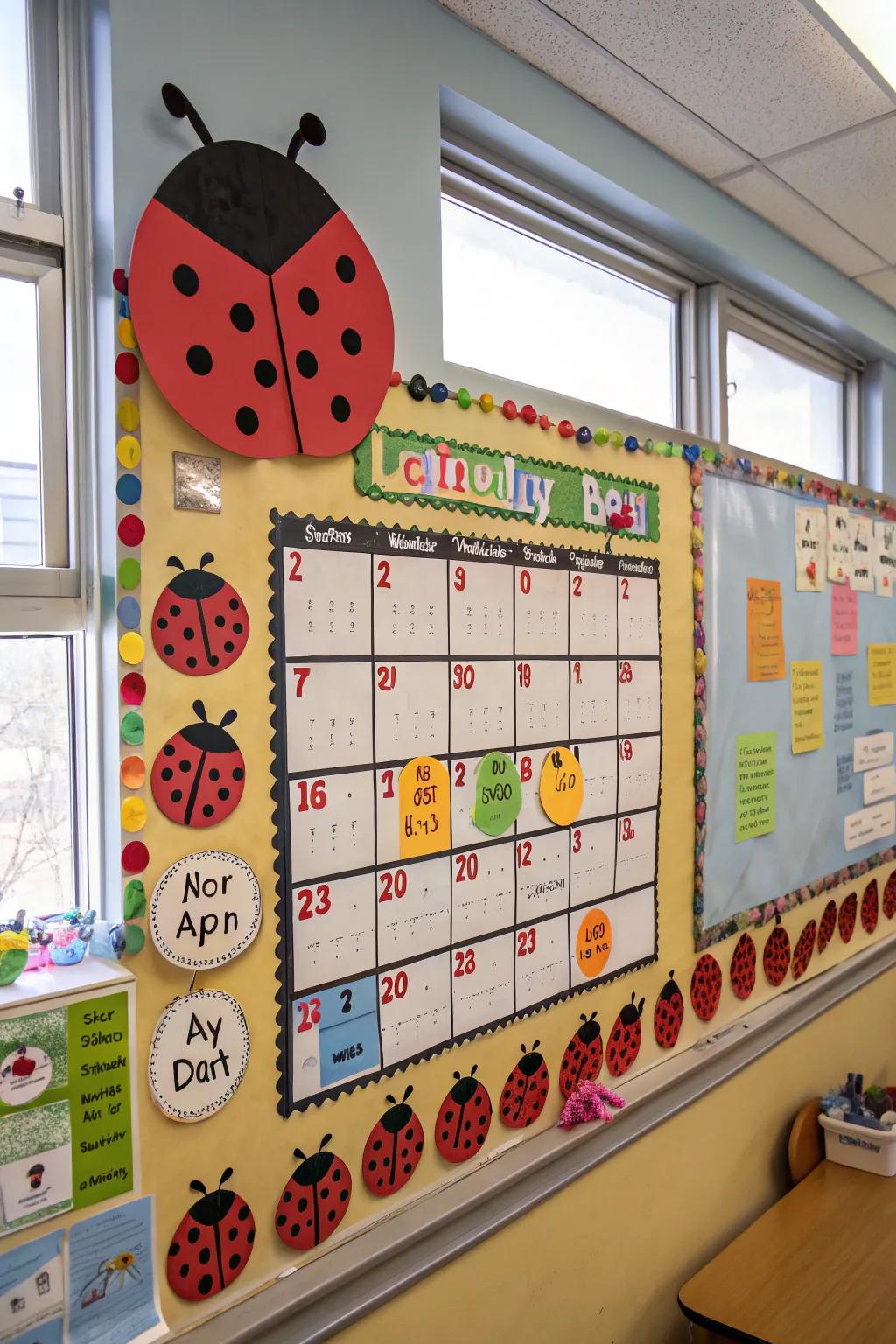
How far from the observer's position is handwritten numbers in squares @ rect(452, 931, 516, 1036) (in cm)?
134

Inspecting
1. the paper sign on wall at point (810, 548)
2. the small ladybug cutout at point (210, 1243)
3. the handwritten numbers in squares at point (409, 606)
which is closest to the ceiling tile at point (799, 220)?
the paper sign on wall at point (810, 548)

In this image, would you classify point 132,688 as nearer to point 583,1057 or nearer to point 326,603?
point 326,603

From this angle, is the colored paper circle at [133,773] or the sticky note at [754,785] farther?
the sticky note at [754,785]

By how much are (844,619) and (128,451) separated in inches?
73.5

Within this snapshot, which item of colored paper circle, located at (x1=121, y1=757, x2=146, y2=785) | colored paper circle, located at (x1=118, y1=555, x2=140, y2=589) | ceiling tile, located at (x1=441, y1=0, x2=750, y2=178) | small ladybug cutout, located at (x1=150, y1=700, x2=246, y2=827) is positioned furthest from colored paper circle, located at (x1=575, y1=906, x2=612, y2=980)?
ceiling tile, located at (x1=441, y1=0, x2=750, y2=178)

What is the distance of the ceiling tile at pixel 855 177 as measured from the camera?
173 centimetres

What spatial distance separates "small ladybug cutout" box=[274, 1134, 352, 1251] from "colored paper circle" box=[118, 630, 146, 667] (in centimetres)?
63

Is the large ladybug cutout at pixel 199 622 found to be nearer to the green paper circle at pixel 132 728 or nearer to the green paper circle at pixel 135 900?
the green paper circle at pixel 132 728

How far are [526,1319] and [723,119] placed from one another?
1.97 metres

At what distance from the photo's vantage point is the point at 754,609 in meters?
1.98

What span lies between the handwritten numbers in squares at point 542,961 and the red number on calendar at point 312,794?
0.44 m

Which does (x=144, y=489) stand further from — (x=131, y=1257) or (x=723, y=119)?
(x=723, y=119)

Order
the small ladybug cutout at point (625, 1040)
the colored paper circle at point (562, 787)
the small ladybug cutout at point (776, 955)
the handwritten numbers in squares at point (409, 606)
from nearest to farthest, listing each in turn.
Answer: the handwritten numbers in squares at point (409, 606) < the colored paper circle at point (562, 787) < the small ladybug cutout at point (625, 1040) < the small ladybug cutout at point (776, 955)

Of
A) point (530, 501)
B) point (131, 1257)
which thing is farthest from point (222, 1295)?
point (530, 501)
